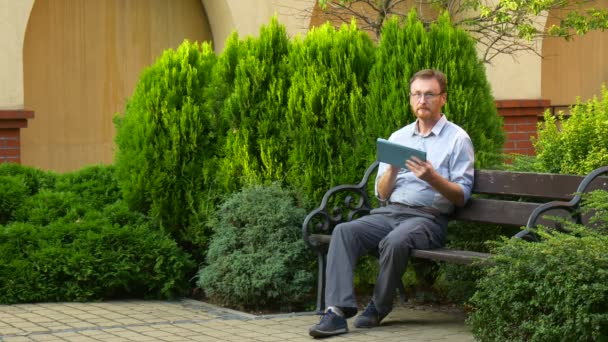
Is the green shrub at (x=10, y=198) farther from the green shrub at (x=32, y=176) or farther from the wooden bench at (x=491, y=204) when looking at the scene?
the wooden bench at (x=491, y=204)

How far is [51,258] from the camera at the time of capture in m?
7.86

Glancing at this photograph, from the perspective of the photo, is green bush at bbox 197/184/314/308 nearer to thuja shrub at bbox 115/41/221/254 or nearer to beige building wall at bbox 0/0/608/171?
thuja shrub at bbox 115/41/221/254

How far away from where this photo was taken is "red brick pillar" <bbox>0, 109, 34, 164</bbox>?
11180 millimetres

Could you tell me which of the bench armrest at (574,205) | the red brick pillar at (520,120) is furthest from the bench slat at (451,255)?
the red brick pillar at (520,120)

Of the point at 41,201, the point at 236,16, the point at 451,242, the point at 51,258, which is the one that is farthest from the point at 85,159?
the point at 451,242

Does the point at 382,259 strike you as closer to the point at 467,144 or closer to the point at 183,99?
the point at 467,144

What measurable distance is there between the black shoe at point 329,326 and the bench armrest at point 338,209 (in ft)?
2.89

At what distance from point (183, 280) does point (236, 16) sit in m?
5.16

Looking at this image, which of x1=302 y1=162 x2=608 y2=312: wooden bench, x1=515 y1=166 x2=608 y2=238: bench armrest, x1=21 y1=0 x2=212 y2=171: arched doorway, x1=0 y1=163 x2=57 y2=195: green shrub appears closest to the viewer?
x1=515 y1=166 x2=608 y2=238: bench armrest

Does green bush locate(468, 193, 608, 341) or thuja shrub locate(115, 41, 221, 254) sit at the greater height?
thuja shrub locate(115, 41, 221, 254)

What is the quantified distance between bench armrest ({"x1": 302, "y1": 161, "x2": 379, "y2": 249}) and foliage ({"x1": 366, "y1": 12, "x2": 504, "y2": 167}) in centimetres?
40

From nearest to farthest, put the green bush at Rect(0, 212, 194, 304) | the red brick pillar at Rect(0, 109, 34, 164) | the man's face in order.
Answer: the man's face → the green bush at Rect(0, 212, 194, 304) → the red brick pillar at Rect(0, 109, 34, 164)

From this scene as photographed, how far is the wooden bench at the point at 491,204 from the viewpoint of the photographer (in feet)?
20.6

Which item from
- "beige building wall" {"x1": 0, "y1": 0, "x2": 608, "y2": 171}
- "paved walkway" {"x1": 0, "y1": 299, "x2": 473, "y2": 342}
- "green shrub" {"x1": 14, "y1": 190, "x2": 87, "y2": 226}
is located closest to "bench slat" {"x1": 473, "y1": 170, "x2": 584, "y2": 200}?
"paved walkway" {"x1": 0, "y1": 299, "x2": 473, "y2": 342}
